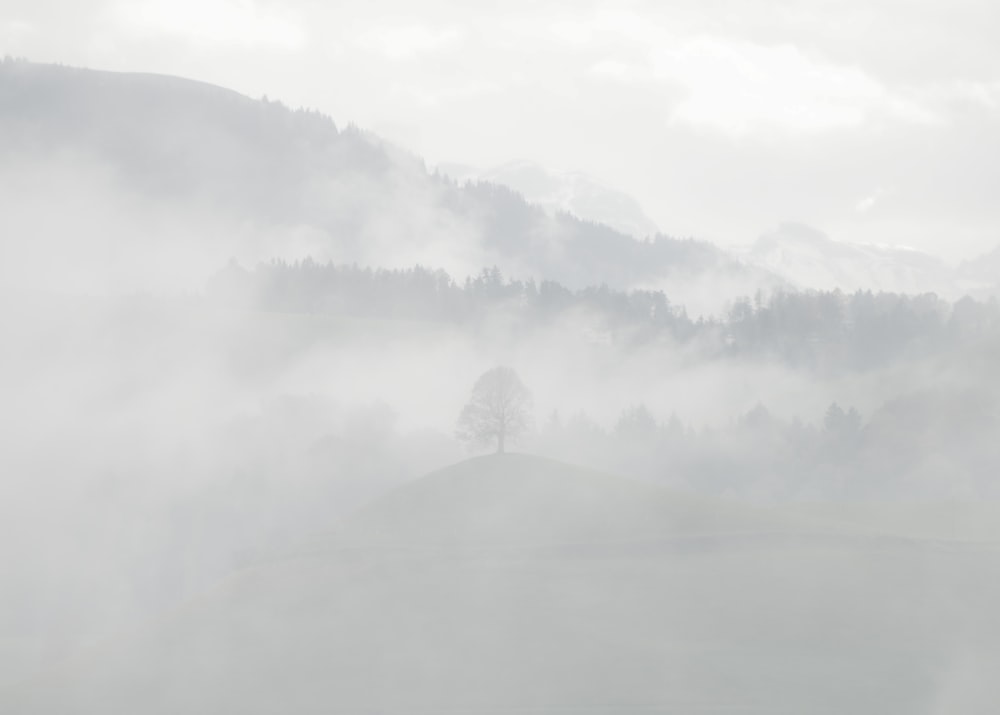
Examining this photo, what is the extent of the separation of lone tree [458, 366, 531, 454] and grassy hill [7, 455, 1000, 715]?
13.6 meters

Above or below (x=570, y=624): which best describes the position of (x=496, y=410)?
above

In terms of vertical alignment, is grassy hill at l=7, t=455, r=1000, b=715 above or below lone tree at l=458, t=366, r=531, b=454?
below

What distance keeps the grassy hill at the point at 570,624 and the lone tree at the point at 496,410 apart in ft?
44.8

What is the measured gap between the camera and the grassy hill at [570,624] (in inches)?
2264

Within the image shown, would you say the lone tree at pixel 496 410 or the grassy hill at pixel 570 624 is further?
the lone tree at pixel 496 410

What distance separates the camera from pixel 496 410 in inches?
4077

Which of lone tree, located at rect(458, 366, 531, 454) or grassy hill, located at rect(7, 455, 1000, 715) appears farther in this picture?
lone tree, located at rect(458, 366, 531, 454)

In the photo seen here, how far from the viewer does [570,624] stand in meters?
67.1

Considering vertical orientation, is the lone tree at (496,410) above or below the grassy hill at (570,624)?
above

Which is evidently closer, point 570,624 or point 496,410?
point 570,624

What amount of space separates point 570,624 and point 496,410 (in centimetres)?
3816

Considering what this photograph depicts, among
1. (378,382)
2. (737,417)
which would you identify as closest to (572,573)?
(737,417)

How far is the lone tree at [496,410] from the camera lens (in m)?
104

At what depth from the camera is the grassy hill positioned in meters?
57.5
